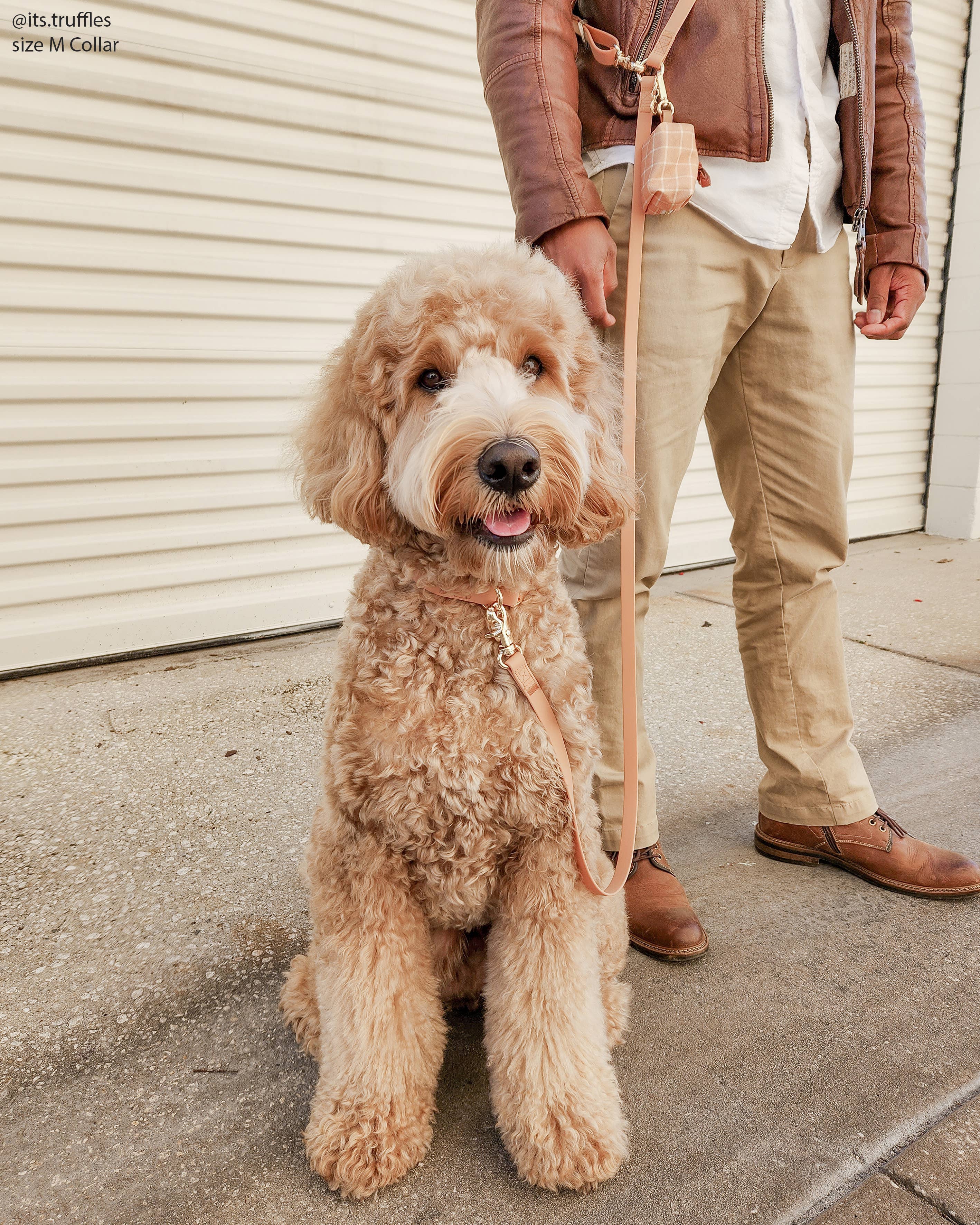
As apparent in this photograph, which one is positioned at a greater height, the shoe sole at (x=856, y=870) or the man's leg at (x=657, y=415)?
the man's leg at (x=657, y=415)

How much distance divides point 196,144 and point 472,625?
313cm

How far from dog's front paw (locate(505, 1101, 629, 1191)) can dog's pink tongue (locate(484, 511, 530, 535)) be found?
97cm

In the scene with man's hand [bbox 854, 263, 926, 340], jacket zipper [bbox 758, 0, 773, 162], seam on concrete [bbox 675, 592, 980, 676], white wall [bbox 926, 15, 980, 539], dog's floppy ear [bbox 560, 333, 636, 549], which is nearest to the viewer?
dog's floppy ear [bbox 560, 333, 636, 549]

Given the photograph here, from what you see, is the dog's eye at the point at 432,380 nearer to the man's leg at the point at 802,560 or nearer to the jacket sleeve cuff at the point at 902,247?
the man's leg at the point at 802,560

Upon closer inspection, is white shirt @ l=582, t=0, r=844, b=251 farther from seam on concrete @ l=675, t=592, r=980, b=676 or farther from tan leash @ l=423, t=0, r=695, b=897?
seam on concrete @ l=675, t=592, r=980, b=676

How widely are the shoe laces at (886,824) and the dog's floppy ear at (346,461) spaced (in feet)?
5.10

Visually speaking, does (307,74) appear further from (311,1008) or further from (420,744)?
(311,1008)

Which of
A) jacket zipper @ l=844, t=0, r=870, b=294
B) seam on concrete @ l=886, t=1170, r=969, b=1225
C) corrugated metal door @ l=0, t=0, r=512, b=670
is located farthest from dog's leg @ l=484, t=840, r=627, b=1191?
corrugated metal door @ l=0, t=0, r=512, b=670

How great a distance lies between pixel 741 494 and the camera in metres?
2.21

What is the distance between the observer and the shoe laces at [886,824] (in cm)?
227

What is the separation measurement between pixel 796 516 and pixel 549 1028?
136cm

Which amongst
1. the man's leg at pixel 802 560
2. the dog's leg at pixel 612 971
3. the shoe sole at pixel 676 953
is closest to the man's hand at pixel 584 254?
the man's leg at pixel 802 560

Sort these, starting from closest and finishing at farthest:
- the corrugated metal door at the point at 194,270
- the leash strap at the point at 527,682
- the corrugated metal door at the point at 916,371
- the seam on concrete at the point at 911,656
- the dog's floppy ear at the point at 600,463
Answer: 1. the leash strap at the point at 527,682
2. the dog's floppy ear at the point at 600,463
3. the corrugated metal door at the point at 194,270
4. the seam on concrete at the point at 911,656
5. the corrugated metal door at the point at 916,371

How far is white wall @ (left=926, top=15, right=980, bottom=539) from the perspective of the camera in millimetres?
6266
